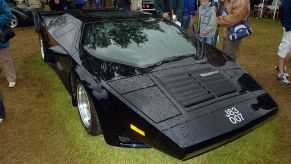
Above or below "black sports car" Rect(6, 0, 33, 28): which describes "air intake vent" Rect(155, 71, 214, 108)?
below

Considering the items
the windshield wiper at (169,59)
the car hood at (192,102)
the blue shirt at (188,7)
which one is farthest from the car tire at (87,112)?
the blue shirt at (188,7)

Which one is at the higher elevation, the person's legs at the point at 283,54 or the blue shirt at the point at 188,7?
the blue shirt at the point at 188,7

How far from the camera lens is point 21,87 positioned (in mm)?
4617

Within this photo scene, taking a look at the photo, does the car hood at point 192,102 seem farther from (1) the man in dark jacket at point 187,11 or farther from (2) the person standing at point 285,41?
(1) the man in dark jacket at point 187,11

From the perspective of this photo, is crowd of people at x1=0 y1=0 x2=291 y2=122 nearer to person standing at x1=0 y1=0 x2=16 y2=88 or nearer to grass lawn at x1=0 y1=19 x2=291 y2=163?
person standing at x1=0 y1=0 x2=16 y2=88

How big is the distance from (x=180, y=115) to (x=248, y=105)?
79cm

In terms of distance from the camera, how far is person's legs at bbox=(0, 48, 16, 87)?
4328 millimetres

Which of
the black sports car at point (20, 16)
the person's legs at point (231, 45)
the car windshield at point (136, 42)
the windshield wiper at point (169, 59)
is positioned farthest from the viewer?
the black sports car at point (20, 16)

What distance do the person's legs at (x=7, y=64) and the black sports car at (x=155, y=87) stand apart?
3.48ft

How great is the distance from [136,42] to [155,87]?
0.93 metres

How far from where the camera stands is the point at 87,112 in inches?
128

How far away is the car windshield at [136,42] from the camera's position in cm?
313

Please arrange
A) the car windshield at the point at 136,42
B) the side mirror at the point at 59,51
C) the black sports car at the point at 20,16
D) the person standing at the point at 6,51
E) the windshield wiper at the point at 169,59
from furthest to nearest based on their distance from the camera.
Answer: the black sports car at the point at 20,16, the person standing at the point at 6,51, the side mirror at the point at 59,51, the car windshield at the point at 136,42, the windshield wiper at the point at 169,59

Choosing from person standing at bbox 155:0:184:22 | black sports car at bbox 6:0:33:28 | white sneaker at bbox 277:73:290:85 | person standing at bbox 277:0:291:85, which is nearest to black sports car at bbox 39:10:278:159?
person standing at bbox 277:0:291:85
